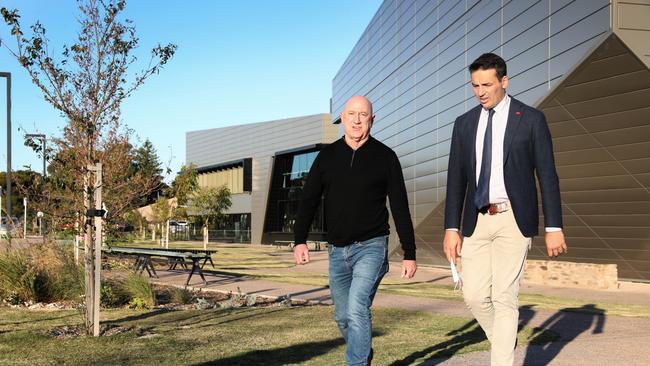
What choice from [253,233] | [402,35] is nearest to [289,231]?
[253,233]

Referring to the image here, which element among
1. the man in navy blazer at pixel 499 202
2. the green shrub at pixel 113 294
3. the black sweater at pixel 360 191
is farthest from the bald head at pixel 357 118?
the green shrub at pixel 113 294

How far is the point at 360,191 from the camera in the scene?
15.2 feet

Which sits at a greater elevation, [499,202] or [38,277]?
[499,202]

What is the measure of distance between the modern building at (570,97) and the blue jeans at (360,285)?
1090cm

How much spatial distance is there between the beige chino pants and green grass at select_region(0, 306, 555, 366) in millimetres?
1522

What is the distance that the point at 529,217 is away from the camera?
4164mm

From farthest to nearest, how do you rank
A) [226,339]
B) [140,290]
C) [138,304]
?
[140,290] → [138,304] → [226,339]

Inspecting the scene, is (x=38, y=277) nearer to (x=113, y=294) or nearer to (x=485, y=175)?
(x=113, y=294)

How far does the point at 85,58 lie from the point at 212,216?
178 ft

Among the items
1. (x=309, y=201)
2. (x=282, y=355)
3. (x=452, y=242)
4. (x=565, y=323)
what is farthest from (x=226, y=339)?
(x=565, y=323)

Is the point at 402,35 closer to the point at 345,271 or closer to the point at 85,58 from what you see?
the point at 85,58

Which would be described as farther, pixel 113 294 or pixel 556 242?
pixel 113 294

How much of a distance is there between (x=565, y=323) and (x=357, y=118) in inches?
227

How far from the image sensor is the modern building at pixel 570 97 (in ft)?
46.6
